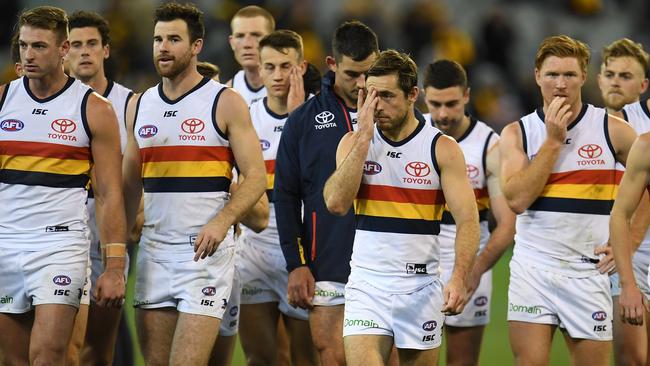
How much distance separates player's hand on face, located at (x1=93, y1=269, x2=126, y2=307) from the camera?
755 cm

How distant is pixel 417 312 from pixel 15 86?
113 inches

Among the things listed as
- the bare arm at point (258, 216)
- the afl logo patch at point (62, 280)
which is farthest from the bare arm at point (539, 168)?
the afl logo patch at point (62, 280)

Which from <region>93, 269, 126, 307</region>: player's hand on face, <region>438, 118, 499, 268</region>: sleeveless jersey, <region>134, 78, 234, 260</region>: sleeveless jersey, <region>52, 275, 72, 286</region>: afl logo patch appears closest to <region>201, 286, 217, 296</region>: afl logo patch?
<region>134, 78, 234, 260</region>: sleeveless jersey

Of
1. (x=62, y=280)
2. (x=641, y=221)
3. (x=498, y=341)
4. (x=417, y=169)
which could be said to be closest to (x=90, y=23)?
(x=62, y=280)

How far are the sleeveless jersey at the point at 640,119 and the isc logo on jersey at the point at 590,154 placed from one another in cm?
106

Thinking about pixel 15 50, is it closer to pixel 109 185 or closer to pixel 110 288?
pixel 109 185

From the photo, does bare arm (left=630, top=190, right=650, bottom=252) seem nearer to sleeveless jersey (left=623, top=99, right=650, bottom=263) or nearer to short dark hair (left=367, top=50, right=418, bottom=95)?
sleeveless jersey (left=623, top=99, right=650, bottom=263)

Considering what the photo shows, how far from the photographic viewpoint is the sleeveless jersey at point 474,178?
9398 mm

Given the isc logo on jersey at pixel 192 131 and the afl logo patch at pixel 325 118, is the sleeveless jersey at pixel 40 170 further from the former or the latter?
the afl logo patch at pixel 325 118

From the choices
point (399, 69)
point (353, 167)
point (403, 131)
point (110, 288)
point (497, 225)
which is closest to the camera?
point (353, 167)

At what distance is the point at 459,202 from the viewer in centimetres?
724

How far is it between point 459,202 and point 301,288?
1490 millimetres

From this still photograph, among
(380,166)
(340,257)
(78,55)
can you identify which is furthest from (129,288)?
(380,166)

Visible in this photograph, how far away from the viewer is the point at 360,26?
839 cm
